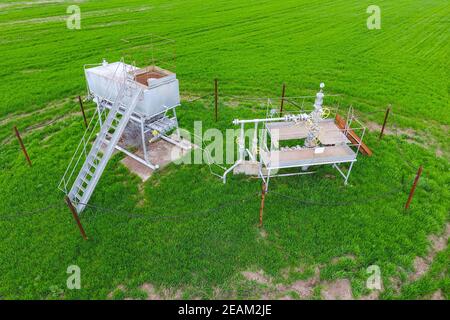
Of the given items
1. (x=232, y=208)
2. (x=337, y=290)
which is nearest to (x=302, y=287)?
(x=337, y=290)

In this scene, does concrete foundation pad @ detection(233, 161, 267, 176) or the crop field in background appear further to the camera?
concrete foundation pad @ detection(233, 161, 267, 176)

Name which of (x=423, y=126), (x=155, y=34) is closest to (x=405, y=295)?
(x=423, y=126)

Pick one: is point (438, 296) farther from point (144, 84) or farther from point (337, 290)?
point (144, 84)

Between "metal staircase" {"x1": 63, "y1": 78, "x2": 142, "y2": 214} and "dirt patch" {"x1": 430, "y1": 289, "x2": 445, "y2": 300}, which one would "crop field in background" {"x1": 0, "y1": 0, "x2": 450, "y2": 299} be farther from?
"metal staircase" {"x1": 63, "y1": 78, "x2": 142, "y2": 214}

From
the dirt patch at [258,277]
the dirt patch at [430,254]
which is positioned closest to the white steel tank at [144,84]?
the dirt patch at [258,277]

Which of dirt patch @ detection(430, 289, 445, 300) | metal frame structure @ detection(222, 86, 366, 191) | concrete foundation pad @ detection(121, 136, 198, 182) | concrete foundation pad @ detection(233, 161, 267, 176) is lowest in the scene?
dirt patch @ detection(430, 289, 445, 300)

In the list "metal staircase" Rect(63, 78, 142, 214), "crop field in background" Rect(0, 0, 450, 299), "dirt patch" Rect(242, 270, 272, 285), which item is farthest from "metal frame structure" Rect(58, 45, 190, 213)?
"dirt patch" Rect(242, 270, 272, 285)

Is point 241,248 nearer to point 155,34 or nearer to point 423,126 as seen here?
point 423,126
